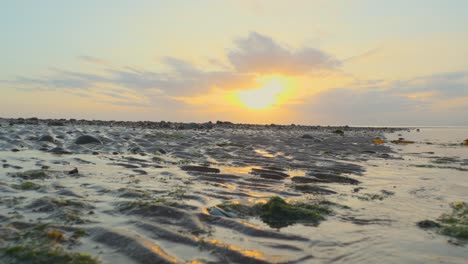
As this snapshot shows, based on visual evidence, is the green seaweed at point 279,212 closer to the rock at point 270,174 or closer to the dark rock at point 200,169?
the rock at point 270,174

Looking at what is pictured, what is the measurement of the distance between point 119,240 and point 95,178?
3866 millimetres

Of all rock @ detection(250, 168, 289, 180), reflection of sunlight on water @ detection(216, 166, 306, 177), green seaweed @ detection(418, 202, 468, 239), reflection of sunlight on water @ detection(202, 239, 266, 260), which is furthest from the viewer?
reflection of sunlight on water @ detection(216, 166, 306, 177)

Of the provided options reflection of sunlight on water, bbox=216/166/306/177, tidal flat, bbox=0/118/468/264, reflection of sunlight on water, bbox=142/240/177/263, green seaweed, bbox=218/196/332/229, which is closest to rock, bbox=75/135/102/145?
tidal flat, bbox=0/118/468/264

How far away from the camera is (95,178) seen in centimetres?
712

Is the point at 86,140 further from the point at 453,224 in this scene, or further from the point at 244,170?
the point at 453,224

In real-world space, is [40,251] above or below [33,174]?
below

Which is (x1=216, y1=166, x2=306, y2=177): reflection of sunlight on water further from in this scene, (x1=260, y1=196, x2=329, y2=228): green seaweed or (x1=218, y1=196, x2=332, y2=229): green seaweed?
(x1=260, y1=196, x2=329, y2=228): green seaweed

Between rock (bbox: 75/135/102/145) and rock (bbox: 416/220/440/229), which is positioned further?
rock (bbox: 75/135/102/145)

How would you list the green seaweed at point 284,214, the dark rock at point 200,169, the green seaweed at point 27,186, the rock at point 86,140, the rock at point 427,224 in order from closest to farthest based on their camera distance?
the rock at point 427,224, the green seaweed at point 284,214, the green seaweed at point 27,186, the dark rock at point 200,169, the rock at point 86,140

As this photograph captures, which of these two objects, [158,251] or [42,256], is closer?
[42,256]

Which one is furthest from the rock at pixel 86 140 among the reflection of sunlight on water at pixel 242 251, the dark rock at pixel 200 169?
the reflection of sunlight on water at pixel 242 251

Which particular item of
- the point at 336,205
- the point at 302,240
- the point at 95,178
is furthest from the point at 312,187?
the point at 95,178

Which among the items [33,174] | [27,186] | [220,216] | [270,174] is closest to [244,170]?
[270,174]

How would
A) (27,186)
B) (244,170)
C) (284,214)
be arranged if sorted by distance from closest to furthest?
(284,214) → (27,186) → (244,170)
